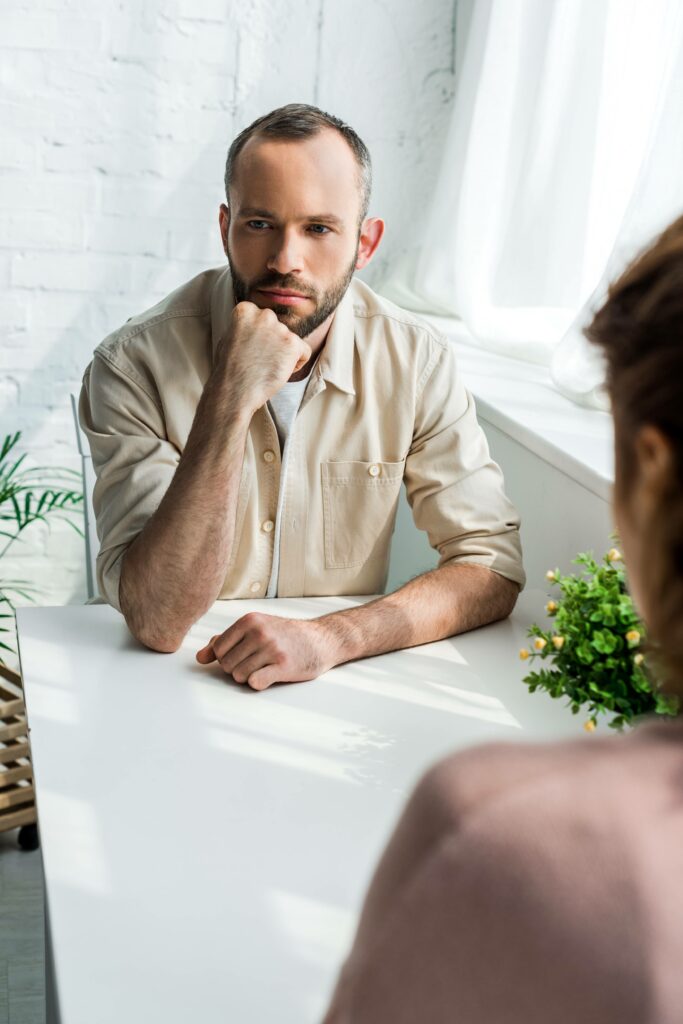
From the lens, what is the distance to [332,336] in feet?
6.17

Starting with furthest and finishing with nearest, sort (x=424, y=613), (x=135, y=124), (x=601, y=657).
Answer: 1. (x=135, y=124)
2. (x=424, y=613)
3. (x=601, y=657)

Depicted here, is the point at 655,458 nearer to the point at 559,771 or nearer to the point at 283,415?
the point at 559,771

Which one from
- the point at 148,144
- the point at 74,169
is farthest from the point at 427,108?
the point at 74,169

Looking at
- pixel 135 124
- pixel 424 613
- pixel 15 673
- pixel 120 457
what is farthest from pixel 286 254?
pixel 135 124

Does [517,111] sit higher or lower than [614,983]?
higher

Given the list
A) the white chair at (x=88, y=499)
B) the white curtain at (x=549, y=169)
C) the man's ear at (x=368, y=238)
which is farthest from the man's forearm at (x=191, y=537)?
the white curtain at (x=549, y=169)

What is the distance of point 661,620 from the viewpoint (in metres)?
0.47

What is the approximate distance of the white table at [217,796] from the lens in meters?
0.86

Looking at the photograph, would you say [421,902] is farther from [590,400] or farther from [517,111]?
[517,111]

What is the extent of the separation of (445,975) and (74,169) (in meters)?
2.72

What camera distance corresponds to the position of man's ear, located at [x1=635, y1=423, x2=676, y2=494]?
45cm

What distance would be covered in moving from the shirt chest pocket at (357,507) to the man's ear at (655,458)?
4.71ft

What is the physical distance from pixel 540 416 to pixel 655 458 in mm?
1760

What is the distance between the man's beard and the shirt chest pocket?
0.23 m
